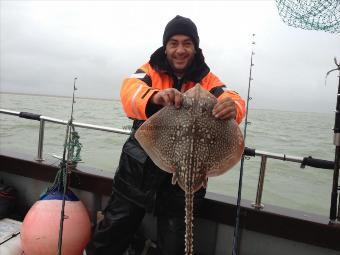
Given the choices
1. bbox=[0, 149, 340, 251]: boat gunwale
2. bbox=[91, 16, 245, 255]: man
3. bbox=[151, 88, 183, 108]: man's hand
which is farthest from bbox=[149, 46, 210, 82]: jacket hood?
bbox=[0, 149, 340, 251]: boat gunwale

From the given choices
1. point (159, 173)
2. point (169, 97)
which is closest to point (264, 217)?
point (159, 173)

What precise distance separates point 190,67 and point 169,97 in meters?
0.81

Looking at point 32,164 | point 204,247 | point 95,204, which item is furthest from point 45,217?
point 204,247

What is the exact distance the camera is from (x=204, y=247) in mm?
3748

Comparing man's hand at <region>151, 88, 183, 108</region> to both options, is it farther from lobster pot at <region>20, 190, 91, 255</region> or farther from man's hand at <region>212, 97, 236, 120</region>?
lobster pot at <region>20, 190, 91, 255</region>

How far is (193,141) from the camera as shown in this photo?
2.17m

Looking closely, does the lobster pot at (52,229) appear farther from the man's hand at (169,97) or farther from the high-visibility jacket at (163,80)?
the man's hand at (169,97)

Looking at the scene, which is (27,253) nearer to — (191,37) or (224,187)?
(191,37)

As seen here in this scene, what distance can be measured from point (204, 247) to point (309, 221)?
3.86ft

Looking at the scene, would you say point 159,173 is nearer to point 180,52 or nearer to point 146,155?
point 146,155

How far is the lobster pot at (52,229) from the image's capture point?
3361 mm

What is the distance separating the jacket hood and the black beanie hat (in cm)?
14

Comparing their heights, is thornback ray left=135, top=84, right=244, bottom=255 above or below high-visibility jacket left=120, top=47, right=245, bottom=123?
below

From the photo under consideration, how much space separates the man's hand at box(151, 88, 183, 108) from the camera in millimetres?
2252
